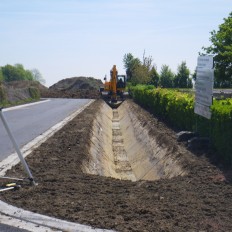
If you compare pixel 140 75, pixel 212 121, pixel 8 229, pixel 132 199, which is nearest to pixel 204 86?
pixel 212 121

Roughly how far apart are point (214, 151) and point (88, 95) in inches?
2064

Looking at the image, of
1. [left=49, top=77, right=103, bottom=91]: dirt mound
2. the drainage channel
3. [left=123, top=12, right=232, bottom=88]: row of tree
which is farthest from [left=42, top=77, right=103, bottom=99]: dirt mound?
the drainage channel

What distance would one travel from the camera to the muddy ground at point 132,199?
21.1 feet

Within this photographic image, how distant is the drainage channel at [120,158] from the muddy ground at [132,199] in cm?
469

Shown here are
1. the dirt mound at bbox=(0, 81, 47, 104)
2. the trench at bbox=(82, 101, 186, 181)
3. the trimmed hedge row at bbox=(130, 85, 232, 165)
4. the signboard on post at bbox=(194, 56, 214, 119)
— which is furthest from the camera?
the dirt mound at bbox=(0, 81, 47, 104)

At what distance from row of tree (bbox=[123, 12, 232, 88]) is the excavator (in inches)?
225

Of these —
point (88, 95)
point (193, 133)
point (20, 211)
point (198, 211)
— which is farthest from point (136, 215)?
point (88, 95)

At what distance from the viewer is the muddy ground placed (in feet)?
21.1

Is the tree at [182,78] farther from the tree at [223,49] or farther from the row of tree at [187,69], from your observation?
the tree at [223,49]

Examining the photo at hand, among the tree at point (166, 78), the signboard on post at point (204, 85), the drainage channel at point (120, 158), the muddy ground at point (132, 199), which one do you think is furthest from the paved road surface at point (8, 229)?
the tree at point (166, 78)

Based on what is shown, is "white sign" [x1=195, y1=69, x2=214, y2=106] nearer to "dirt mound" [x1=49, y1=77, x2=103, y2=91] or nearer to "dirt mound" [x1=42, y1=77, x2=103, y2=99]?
"dirt mound" [x1=42, y1=77, x2=103, y2=99]

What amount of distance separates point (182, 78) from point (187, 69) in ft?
6.49

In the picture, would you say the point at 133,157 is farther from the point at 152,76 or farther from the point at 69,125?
the point at 152,76

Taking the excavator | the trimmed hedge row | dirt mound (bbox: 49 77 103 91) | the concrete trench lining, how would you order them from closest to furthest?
1. the concrete trench lining
2. the trimmed hedge row
3. the excavator
4. dirt mound (bbox: 49 77 103 91)
